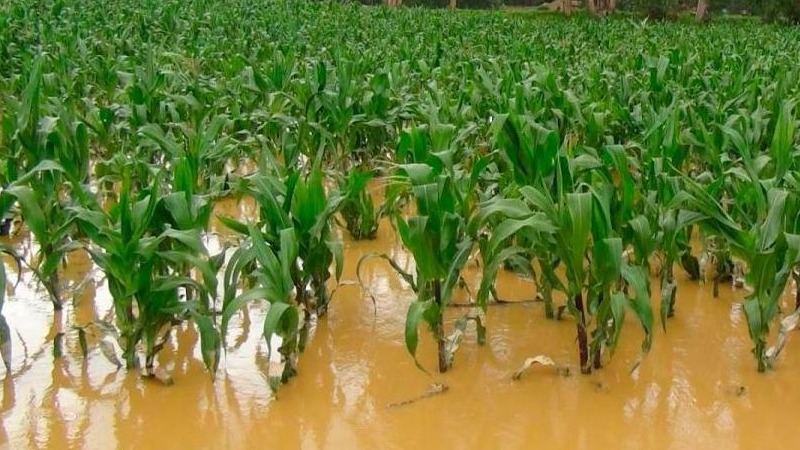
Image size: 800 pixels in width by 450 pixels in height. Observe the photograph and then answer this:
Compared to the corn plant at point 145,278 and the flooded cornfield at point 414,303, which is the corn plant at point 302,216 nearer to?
the flooded cornfield at point 414,303

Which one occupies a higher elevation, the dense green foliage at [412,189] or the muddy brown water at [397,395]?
the dense green foliage at [412,189]

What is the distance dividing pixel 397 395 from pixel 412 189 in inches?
28.0

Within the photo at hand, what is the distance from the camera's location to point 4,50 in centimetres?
833

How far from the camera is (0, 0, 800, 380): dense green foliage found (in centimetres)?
290

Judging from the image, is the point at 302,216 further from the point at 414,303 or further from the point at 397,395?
the point at 397,395

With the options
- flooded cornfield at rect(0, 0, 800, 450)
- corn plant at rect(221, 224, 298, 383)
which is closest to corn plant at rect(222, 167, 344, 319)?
flooded cornfield at rect(0, 0, 800, 450)

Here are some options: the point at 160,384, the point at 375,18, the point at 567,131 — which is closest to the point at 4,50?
the point at 567,131

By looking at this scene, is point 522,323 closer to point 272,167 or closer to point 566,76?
point 272,167

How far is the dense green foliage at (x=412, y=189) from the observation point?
290 cm

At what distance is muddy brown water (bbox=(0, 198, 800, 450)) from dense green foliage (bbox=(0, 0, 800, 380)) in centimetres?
10

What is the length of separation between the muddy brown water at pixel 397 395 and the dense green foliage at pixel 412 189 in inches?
4.1

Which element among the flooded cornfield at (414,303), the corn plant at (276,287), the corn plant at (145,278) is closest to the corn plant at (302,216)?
the flooded cornfield at (414,303)

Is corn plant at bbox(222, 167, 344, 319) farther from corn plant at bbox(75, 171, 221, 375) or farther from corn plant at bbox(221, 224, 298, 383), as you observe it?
corn plant at bbox(75, 171, 221, 375)

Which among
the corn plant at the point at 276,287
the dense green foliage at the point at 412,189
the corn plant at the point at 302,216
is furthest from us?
the corn plant at the point at 302,216
